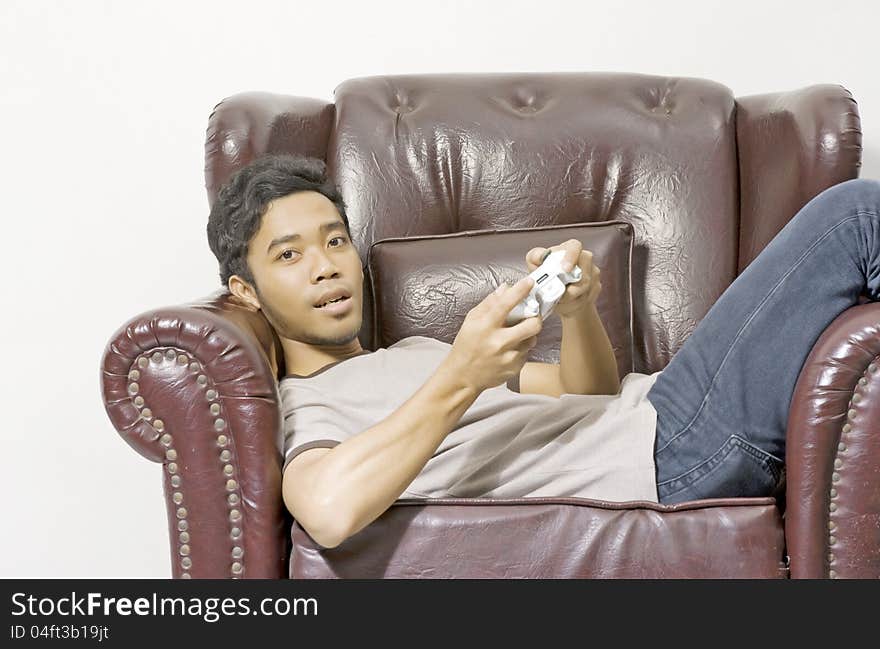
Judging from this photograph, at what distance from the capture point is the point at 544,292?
1.40 metres

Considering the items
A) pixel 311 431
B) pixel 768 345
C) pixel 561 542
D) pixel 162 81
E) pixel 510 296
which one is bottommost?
pixel 561 542

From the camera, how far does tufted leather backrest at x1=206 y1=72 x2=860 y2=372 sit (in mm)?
2031

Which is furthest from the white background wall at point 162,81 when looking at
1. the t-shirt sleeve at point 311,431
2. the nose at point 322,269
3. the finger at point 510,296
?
the finger at point 510,296

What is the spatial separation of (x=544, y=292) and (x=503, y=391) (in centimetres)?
32

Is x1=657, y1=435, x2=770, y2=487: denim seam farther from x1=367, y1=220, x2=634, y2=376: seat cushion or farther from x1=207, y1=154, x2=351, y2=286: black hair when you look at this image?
x1=207, y1=154, x2=351, y2=286: black hair

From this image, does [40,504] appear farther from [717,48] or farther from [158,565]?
[717,48]

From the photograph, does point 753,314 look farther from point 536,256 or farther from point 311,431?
point 311,431

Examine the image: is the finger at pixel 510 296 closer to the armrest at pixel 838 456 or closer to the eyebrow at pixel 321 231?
the armrest at pixel 838 456

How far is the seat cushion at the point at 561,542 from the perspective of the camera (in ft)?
4.50

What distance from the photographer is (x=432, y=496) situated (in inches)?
58.9

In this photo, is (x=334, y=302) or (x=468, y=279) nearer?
(x=334, y=302)

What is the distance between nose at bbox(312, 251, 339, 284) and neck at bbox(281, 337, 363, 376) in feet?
0.42

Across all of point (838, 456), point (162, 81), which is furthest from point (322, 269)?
point (162, 81)

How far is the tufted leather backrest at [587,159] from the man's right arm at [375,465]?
670 mm
